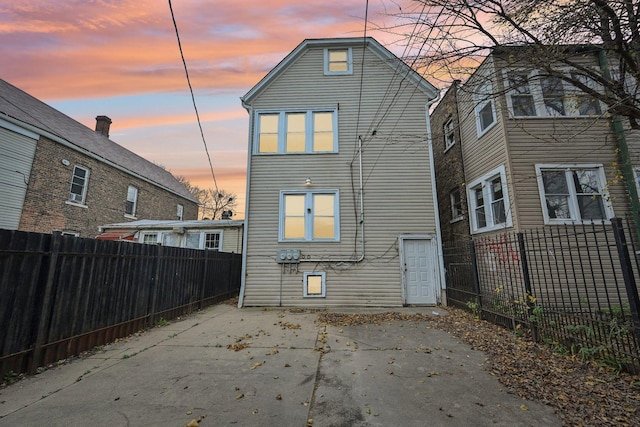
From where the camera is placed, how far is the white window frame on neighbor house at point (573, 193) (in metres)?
7.40

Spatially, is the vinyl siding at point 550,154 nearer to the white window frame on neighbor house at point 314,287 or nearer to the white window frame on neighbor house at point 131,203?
the white window frame on neighbor house at point 314,287

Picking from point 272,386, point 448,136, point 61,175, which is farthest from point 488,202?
point 61,175

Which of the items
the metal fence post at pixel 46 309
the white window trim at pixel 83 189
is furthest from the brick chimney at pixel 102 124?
the metal fence post at pixel 46 309

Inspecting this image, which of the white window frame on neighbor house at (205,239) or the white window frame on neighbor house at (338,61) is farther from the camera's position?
the white window frame on neighbor house at (205,239)

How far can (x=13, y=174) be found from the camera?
38.1ft

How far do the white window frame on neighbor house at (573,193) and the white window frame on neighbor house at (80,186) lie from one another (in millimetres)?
20002

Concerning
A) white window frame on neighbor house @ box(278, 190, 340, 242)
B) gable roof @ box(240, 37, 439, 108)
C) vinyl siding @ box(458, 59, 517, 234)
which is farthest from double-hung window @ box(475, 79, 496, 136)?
white window frame on neighbor house @ box(278, 190, 340, 242)

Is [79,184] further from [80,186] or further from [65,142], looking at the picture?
[65,142]

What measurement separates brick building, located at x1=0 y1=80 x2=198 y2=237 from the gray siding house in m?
10.5

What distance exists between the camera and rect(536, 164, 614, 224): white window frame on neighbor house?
740 cm

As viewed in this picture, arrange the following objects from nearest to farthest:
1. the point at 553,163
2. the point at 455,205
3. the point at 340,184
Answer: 1. the point at 553,163
2. the point at 340,184
3. the point at 455,205

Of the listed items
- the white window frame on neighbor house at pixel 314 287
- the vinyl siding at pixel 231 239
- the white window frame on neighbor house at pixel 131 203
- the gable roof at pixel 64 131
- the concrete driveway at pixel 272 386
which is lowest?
the concrete driveway at pixel 272 386

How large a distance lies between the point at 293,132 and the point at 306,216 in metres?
3.17

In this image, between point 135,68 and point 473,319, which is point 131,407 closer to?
point 473,319
